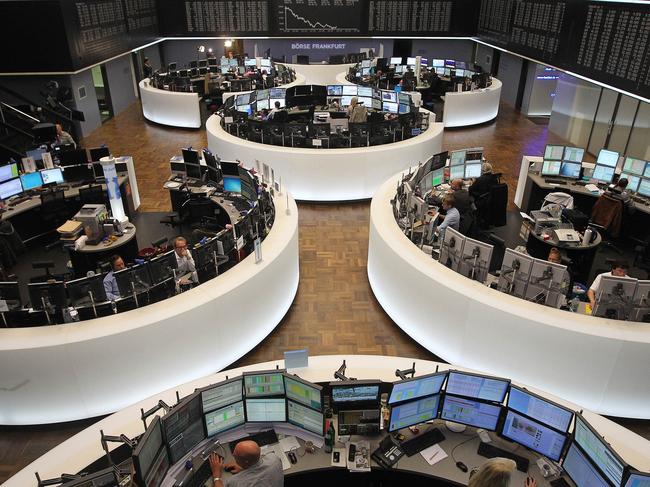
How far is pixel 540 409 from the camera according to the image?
3.49 meters

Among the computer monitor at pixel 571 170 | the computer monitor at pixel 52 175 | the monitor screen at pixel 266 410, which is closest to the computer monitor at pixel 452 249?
the monitor screen at pixel 266 410

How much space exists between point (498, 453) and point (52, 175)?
8.14 metres

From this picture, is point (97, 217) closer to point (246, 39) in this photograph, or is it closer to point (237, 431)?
point (237, 431)

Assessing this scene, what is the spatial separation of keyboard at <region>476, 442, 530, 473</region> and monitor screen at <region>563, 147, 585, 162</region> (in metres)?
6.33

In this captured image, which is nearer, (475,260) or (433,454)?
(433,454)

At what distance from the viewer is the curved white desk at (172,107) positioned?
550 inches

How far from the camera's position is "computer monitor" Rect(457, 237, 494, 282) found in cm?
525

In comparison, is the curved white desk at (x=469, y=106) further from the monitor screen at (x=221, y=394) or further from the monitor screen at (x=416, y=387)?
the monitor screen at (x=221, y=394)

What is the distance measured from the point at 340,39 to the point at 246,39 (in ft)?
12.1

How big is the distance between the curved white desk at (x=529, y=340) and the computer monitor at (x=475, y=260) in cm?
10

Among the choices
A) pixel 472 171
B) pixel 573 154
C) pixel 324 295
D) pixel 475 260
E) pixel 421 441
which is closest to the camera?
pixel 421 441

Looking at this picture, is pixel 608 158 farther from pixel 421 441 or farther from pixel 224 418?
pixel 224 418

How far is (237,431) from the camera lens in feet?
12.6

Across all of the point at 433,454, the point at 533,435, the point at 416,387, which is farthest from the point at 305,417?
the point at 533,435
